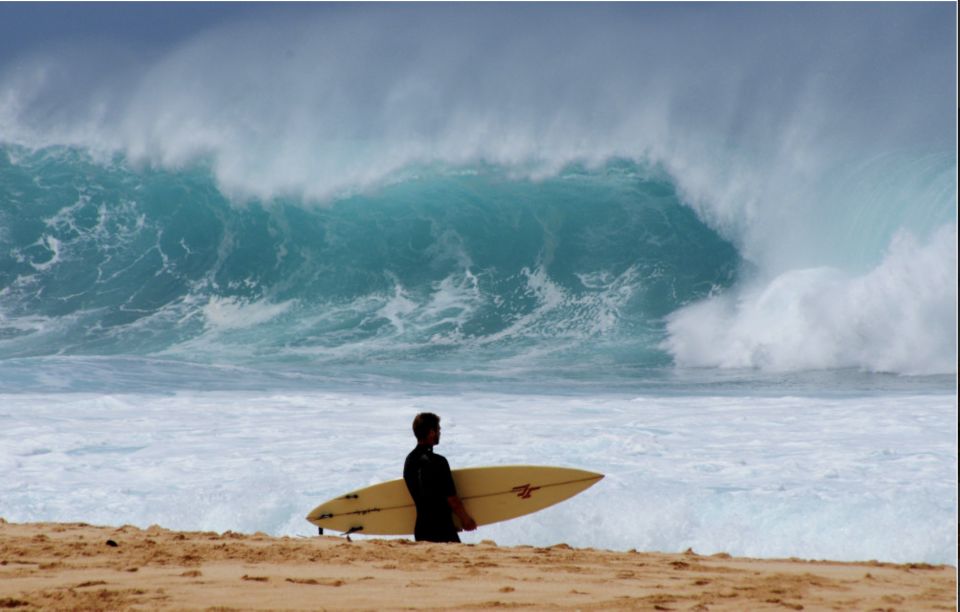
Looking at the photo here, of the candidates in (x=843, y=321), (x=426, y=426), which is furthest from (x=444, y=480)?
(x=843, y=321)

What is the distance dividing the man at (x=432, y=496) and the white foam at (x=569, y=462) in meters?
0.77

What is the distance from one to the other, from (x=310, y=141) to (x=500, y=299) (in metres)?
5.85

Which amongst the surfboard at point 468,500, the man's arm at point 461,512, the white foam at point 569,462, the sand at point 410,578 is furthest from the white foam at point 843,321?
the sand at point 410,578

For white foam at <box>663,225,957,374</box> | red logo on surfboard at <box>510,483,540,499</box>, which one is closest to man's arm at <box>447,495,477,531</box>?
red logo on surfboard at <box>510,483,540,499</box>

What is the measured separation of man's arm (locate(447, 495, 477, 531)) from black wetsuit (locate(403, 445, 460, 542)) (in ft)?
0.07

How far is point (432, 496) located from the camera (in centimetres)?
445

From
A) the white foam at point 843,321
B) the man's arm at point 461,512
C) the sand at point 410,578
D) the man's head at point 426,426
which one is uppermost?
the white foam at point 843,321

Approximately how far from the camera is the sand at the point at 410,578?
3.02 meters

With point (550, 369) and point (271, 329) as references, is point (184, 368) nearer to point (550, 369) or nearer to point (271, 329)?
point (271, 329)

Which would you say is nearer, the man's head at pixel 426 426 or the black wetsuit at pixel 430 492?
the man's head at pixel 426 426

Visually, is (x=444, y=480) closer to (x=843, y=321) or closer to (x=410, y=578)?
(x=410, y=578)

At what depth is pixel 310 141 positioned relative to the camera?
64.8ft

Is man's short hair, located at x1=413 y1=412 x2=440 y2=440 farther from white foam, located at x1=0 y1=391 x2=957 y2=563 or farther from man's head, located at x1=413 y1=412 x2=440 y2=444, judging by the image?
white foam, located at x1=0 y1=391 x2=957 y2=563

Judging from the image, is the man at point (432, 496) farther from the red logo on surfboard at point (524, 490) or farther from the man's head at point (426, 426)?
the red logo on surfboard at point (524, 490)
